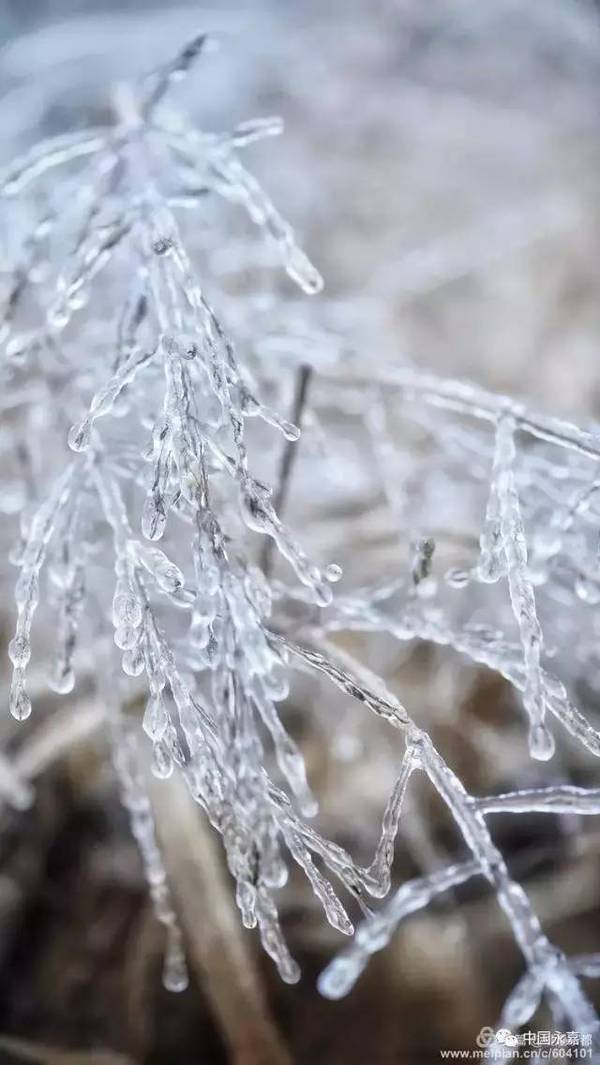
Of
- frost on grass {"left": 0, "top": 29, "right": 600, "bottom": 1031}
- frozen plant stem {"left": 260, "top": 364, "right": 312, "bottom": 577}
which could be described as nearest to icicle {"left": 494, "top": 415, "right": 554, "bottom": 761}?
frost on grass {"left": 0, "top": 29, "right": 600, "bottom": 1031}

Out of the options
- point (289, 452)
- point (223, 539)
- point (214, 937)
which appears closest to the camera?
point (223, 539)

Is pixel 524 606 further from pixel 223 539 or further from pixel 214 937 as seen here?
pixel 214 937

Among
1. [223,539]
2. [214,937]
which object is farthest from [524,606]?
[214,937]

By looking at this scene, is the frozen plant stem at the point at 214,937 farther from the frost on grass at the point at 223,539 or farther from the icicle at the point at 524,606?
the icicle at the point at 524,606

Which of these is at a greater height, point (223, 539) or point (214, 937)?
point (223, 539)

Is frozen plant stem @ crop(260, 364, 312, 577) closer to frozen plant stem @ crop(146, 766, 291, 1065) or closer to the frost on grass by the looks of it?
the frost on grass

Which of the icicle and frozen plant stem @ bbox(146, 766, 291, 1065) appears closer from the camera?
the icicle

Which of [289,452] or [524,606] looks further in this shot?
[289,452]

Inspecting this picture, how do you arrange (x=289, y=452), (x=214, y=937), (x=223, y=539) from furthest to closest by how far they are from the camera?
(x=214, y=937), (x=289, y=452), (x=223, y=539)

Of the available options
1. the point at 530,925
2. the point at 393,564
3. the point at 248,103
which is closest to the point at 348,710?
the point at 393,564

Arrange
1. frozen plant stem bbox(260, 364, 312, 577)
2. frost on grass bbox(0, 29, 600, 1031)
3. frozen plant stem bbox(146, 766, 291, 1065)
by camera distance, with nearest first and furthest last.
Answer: frost on grass bbox(0, 29, 600, 1031)
frozen plant stem bbox(260, 364, 312, 577)
frozen plant stem bbox(146, 766, 291, 1065)
